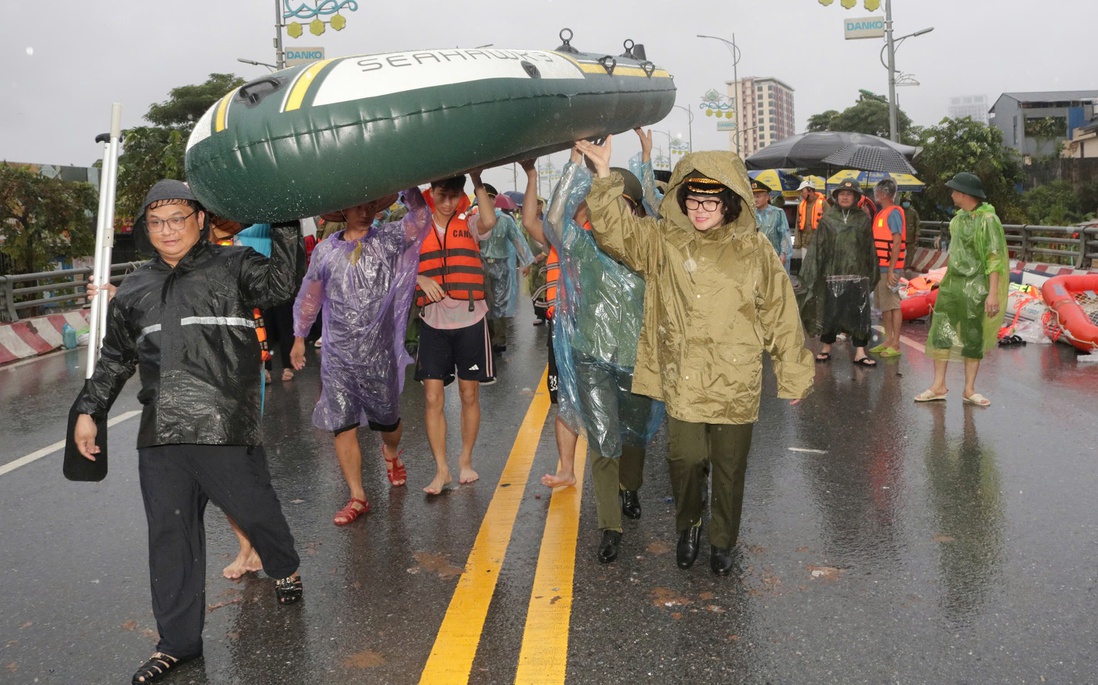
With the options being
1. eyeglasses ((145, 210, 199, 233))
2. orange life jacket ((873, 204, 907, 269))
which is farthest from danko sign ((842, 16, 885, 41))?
eyeglasses ((145, 210, 199, 233))

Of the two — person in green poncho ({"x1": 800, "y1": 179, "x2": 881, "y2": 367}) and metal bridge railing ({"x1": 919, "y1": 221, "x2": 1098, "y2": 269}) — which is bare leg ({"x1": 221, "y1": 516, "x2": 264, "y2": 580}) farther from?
metal bridge railing ({"x1": 919, "y1": 221, "x2": 1098, "y2": 269})

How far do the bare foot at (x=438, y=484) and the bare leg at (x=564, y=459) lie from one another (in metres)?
0.53

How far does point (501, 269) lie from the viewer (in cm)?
1039

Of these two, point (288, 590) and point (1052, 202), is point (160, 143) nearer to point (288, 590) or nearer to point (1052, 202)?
point (1052, 202)

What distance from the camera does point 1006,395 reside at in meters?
7.61

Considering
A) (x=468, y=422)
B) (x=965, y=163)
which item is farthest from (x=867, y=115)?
(x=468, y=422)

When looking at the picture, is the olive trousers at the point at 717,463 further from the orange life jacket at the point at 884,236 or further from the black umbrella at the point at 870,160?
the black umbrella at the point at 870,160

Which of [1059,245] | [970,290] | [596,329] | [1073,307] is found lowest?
[1073,307]

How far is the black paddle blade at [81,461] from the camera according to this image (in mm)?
3615

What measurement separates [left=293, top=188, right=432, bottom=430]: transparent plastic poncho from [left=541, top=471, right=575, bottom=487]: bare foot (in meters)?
0.91

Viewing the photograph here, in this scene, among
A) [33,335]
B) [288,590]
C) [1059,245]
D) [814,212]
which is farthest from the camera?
[1059,245]

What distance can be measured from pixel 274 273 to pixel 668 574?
6.40 feet

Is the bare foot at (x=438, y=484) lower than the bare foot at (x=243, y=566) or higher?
higher

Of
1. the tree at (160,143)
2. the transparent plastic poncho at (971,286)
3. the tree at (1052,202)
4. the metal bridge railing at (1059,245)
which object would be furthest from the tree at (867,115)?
the transparent plastic poncho at (971,286)
